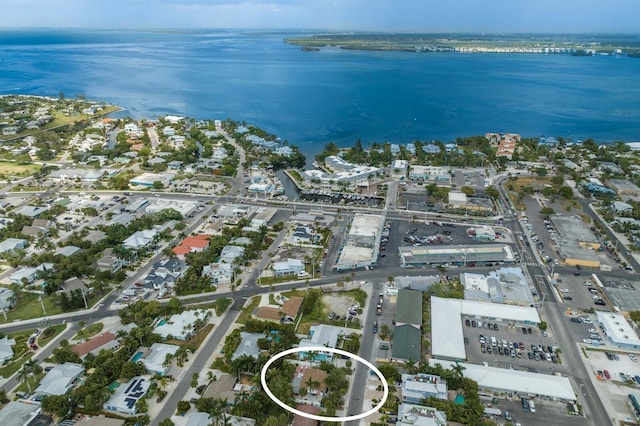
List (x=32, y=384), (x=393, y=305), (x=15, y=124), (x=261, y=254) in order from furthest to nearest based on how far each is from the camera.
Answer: (x=15, y=124) < (x=261, y=254) < (x=393, y=305) < (x=32, y=384)

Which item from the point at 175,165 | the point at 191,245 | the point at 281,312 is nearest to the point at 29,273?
the point at 191,245

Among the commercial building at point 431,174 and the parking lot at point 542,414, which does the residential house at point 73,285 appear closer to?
the parking lot at point 542,414

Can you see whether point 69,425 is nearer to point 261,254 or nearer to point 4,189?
point 261,254

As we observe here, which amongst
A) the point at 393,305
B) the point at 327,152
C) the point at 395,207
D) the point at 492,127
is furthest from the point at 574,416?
the point at 492,127

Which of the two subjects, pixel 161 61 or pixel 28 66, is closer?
pixel 28 66

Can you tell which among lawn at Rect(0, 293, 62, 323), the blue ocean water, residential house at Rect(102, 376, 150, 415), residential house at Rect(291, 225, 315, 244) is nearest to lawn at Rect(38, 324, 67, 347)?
lawn at Rect(0, 293, 62, 323)

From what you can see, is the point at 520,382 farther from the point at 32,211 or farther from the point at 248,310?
the point at 32,211

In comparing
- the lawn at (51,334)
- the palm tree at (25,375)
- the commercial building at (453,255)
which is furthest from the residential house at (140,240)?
the commercial building at (453,255)
